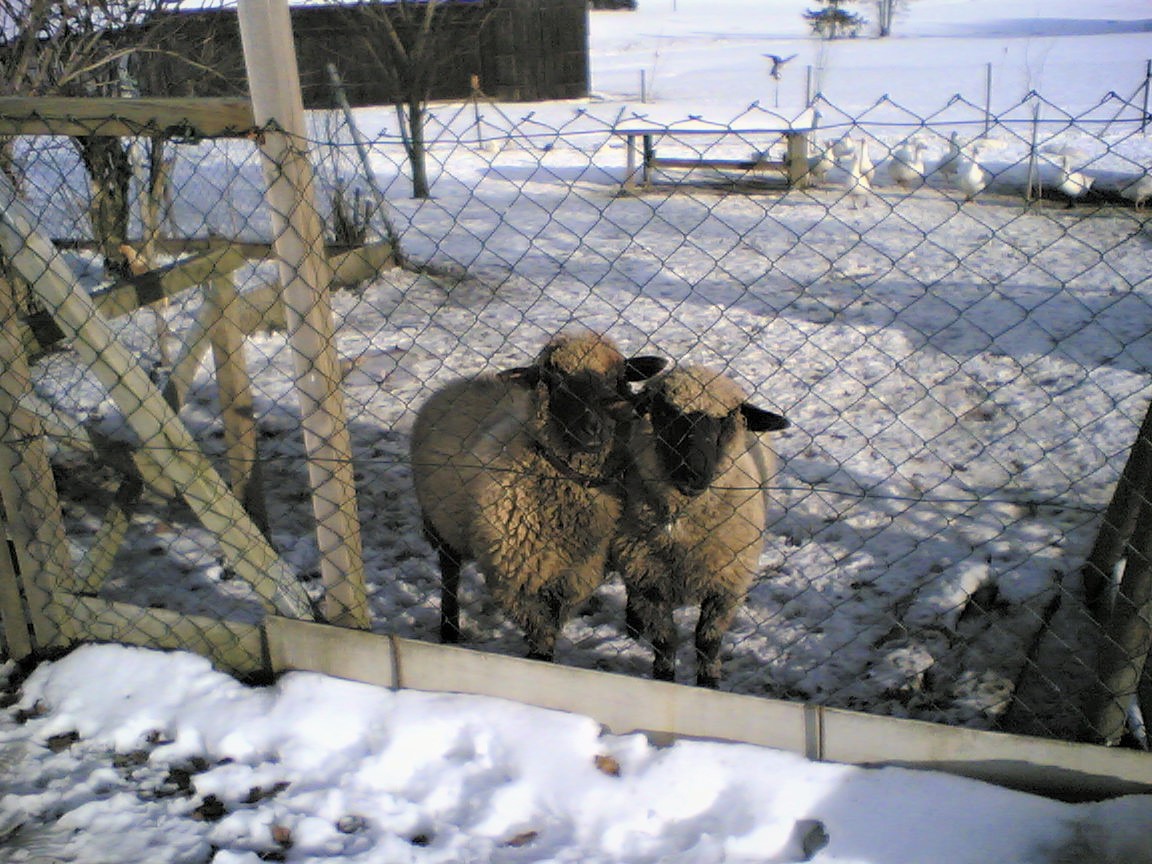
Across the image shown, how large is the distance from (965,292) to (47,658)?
7084mm

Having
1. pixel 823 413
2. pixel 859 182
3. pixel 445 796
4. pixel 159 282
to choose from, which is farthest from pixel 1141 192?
pixel 445 796

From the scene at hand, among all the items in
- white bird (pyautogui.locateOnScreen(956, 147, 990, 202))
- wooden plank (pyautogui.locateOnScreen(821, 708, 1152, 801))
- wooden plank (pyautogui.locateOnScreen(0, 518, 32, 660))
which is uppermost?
white bird (pyautogui.locateOnScreen(956, 147, 990, 202))

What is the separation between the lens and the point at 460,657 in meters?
2.72

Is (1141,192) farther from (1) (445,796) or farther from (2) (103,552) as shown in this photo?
(2) (103,552)

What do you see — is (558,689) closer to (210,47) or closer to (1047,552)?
(1047,552)

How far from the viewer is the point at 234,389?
4.00m

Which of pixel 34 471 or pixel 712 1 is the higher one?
pixel 712 1

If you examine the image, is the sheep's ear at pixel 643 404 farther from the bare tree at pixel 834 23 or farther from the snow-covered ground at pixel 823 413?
the bare tree at pixel 834 23

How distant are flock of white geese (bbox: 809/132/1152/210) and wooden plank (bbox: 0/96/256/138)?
8191 mm

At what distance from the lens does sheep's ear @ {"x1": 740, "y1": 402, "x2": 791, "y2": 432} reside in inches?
127

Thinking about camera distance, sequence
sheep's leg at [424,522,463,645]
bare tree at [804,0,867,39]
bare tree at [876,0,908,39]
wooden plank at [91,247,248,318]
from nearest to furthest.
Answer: wooden plank at [91,247,248,318] → sheep's leg at [424,522,463,645] → bare tree at [804,0,867,39] → bare tree at [876,0,908,39]

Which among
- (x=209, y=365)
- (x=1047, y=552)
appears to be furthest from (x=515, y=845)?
(x=209, y=365)

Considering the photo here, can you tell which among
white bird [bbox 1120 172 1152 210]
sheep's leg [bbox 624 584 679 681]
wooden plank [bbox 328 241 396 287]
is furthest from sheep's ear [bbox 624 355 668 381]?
white bird [bbox 1120 172 1152 210]

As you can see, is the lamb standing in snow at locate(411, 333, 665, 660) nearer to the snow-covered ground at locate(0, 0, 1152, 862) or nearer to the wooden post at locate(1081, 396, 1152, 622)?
the snow-covered ground at locate(0, 0, 1152, 862)
